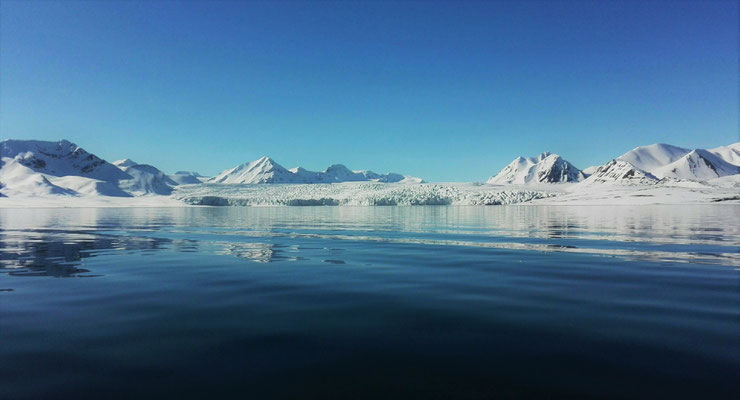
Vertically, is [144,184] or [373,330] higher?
[144,184]

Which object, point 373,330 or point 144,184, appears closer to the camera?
point 373,330

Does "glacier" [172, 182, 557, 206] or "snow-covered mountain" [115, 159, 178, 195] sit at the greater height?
"snow-covered mountain" [115, 159, 178, 195]

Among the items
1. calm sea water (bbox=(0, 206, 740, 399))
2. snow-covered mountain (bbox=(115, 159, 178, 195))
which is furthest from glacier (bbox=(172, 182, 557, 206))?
snow-covered mountain (bbox=(115, 159, 178, 195))

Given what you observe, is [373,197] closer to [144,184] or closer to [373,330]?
[373,330]

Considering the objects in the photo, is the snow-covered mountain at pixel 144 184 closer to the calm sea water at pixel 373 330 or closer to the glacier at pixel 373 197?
the glacier at pixel 373 197

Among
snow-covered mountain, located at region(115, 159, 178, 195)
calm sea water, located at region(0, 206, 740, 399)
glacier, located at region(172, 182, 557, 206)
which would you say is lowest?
calm sea water, located at region(0, 206, 740, 399)

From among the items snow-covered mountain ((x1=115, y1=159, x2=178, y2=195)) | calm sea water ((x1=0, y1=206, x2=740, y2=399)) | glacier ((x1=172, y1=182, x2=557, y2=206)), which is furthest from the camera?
snow-covered mountain ((x1=115, y1=159, x2=178, y2=195))

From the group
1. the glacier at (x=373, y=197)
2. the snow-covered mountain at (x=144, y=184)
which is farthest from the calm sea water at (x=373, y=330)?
the snow-covered mountain at (x=144, y=184)

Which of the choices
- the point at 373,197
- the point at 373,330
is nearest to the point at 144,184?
Answer: the point at 373,197

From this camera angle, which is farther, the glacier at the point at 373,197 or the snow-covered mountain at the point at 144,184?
the snow-covered mountain at the point at 144,184

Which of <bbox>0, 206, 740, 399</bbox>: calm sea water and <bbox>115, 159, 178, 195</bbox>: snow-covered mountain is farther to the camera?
<bbox>115, 159, 178, 195</bbox>: snow-covered mountain

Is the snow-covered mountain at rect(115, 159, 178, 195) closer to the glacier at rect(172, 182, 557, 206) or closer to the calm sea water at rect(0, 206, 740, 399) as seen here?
the glacier at rect(172, 182, 557, 206)

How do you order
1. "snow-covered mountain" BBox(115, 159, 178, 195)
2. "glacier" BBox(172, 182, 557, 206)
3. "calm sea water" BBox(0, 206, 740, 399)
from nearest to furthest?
"calm sea water" BBox(0, 206, 740, 399) < "glacier" BBox(172, 182, 557, 206) < "snow-covered mountain" BBox(115, 159, 178, 195)

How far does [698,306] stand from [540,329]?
2711 millimetres
